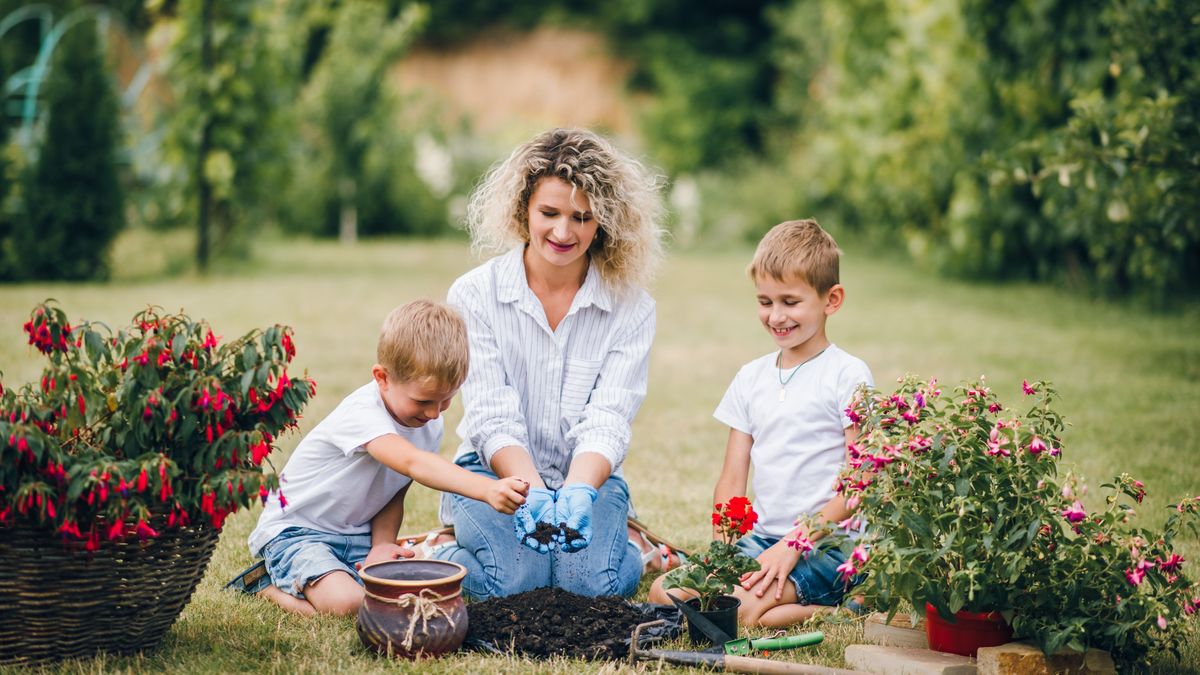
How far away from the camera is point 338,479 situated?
3.25m

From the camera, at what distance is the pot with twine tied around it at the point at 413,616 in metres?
2.68

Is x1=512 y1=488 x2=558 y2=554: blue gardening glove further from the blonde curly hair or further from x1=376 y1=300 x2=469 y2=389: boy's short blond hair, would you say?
the blonde curly hair

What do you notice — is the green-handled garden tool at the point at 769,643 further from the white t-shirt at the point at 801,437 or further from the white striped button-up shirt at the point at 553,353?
A: the white striped button-up shirt at the point at 553,353

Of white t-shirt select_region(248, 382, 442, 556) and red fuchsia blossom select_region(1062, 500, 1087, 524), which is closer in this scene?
red fuchsia blossom select_region(1062, 500, 1087, 524)

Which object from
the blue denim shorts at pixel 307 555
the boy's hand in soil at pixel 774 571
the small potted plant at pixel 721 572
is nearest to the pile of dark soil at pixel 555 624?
the small potted plant at pixel 721 572

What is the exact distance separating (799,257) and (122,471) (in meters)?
1.83

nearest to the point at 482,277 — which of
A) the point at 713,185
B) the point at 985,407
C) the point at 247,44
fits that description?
the point at 985,407

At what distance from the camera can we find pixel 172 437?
8.38 ft

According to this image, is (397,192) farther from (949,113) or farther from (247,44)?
(949,113)

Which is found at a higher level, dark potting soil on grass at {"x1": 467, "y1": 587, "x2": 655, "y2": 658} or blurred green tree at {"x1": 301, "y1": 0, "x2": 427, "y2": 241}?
blurred green tree at {"x1": 301, "y1": 0, "x2": 427, "y2": 241}

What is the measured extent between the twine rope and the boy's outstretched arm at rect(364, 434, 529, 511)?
288 millimetres

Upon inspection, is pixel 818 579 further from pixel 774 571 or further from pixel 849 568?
pixel 849 568

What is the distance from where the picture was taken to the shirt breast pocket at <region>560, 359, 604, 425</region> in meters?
3.50

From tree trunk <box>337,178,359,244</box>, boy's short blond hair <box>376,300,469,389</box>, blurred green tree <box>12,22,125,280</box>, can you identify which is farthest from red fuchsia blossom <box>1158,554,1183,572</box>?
tree trunk <box>337,178,359,244</box>
